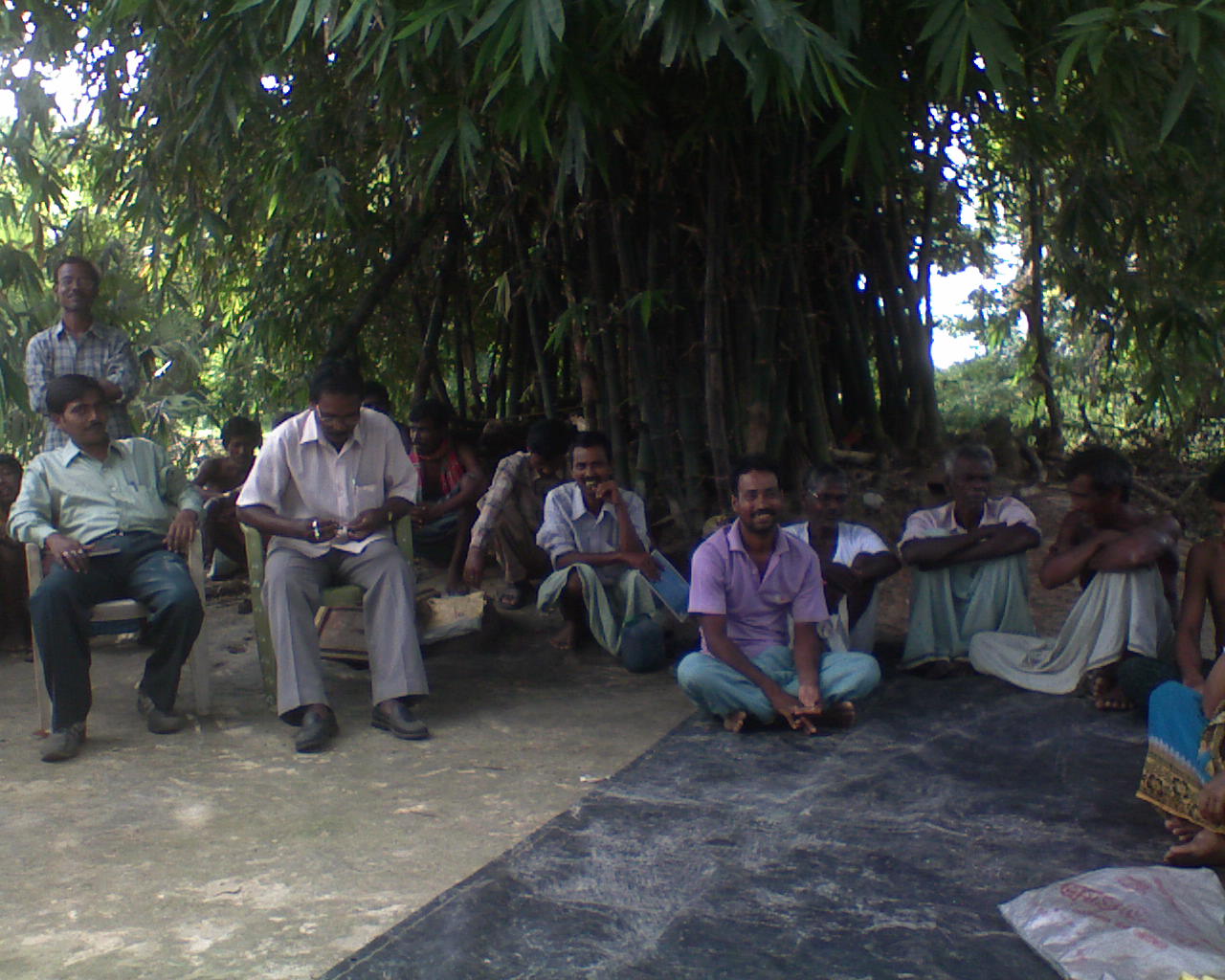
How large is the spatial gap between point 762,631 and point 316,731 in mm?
1449

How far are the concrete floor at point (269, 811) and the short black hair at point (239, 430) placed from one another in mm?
1494

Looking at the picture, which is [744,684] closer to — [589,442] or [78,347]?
[589,442]

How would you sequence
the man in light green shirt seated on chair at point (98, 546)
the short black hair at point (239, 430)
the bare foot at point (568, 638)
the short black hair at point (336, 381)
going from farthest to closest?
the short black hair at point (239, 430) → the bare foot at point (568, 638) → the short black hair at point (336, 381) → the man in light green shirt seated on chair at point (98, 546)

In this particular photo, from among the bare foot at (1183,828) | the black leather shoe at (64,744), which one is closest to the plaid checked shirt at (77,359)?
the black leather shoe at (64,744)

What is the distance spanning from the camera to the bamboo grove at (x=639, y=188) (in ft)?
10.7

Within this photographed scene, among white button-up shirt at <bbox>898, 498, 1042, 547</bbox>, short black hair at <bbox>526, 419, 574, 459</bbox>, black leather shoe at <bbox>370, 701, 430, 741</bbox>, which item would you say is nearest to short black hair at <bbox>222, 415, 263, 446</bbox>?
short black hair at <bbox>526, 419, 574, 459</bbox>

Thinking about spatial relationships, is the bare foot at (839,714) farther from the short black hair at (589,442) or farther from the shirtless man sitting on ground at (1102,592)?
the short black hair at (589,442)

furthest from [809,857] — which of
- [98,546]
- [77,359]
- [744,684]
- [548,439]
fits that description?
[77,359]

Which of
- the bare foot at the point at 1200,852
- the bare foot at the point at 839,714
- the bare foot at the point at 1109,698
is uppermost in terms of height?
the bare foot at the point at 839,714

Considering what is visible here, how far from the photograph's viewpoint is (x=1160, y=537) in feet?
12.2

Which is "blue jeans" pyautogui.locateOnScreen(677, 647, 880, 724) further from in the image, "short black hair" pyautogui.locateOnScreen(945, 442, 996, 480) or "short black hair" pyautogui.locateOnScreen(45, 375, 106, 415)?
"short black hair" pyautogui.locateOnScreen(45, 375, 106, 415)

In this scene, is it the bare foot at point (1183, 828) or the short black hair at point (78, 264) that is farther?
the short black hair at point (78, 264)

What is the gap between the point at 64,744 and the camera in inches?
143

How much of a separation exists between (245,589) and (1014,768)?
4.17 metres
